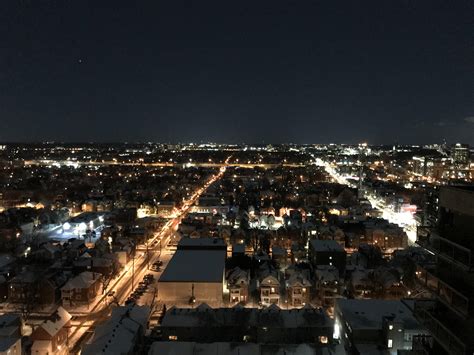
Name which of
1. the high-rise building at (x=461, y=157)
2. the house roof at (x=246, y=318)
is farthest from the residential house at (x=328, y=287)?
the high-rise building at (x=461, y=157)

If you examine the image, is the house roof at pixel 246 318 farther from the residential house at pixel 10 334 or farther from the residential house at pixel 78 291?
the residential house at pixel 78 291

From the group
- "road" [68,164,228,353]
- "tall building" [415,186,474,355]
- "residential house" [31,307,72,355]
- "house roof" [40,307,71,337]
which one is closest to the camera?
"tall building" [415,186,474,355]

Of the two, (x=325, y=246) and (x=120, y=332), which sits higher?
(x=325, y=246)

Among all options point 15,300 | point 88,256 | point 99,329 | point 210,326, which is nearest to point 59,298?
point 15,300

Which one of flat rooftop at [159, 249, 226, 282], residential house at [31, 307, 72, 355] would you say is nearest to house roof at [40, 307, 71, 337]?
residential house at [31, 307, 72, 355]

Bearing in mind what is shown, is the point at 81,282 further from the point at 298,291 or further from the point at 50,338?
the point at 298,291

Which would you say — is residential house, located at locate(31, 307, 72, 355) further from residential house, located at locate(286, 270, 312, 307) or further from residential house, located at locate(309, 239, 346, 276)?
residential house, located at locate(309, 239, 346, 276)

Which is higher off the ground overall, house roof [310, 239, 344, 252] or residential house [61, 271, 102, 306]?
house roof [310, 239, 344, 252]

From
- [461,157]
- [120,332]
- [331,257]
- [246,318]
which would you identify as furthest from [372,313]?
[461,157]
